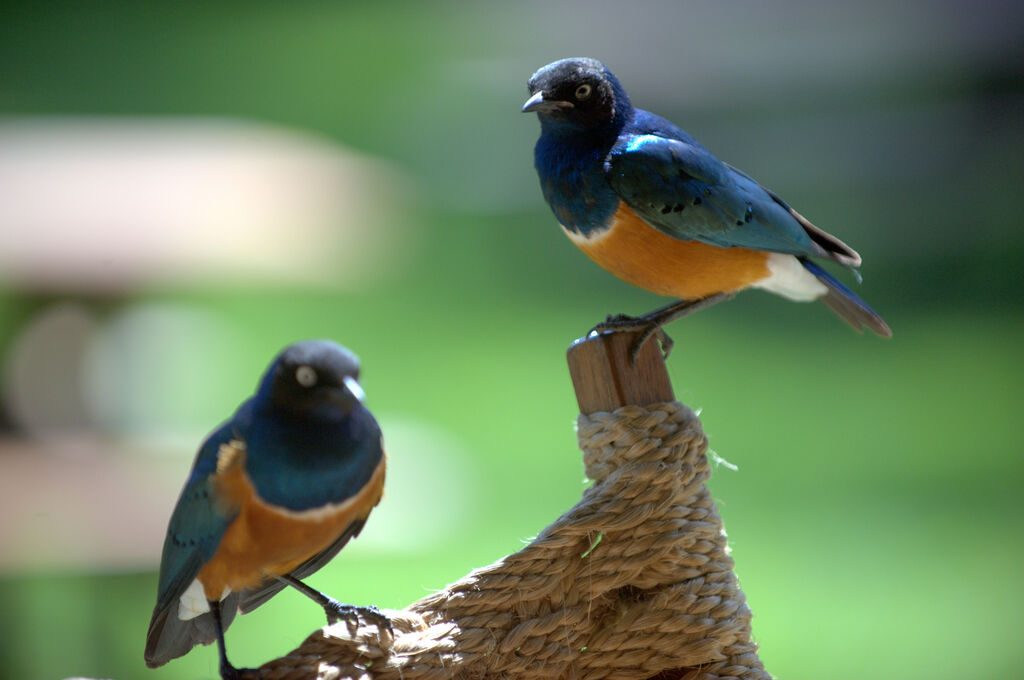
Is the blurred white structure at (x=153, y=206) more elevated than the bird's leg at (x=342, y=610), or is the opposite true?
the blurred white structure at (x=153, y=206)

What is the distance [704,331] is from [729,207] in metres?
4.14

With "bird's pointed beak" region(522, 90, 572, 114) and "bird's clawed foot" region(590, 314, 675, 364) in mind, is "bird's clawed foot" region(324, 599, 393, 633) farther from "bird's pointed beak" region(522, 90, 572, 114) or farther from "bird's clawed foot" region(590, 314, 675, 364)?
"bird's pointed beak" region(522, 90, 572, 114)

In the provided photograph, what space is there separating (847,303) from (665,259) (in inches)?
12.9

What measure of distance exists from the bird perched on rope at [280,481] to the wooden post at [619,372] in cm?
29

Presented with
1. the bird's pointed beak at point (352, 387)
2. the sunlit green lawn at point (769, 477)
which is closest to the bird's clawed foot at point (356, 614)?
the bird's pointed beak at point (352, 387)

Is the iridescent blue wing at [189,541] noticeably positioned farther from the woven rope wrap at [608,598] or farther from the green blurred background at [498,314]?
the green blurred background at [498,314]

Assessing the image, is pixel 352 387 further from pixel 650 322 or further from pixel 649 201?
pixel 649 201

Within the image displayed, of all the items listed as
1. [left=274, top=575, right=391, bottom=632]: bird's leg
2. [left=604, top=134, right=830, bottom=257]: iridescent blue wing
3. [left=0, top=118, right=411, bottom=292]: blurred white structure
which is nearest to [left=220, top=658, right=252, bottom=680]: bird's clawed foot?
[left=274, top=575, right=391, bottom=632]: bird's leg

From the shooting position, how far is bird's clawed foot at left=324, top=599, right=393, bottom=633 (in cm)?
123

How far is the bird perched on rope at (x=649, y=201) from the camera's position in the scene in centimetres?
152

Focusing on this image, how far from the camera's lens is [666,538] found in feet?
4.34

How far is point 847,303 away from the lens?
5.46 feet

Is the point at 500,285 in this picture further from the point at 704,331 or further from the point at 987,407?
the point at 987,407

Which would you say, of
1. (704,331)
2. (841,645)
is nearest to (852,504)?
(841,645)
